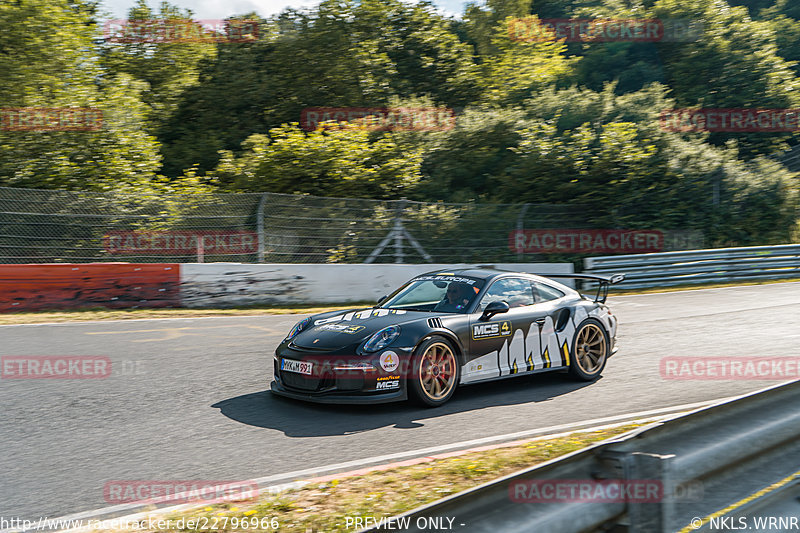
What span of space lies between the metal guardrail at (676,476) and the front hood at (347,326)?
346 cm

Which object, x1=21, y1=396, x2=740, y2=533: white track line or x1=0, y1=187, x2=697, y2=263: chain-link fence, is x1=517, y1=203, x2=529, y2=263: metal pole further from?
x1=21, y1=396, x2=740, y2=533: white track line

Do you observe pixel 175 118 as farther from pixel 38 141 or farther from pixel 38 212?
pixel 38 212

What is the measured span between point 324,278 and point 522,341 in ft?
27.3

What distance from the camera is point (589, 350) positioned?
797 cm

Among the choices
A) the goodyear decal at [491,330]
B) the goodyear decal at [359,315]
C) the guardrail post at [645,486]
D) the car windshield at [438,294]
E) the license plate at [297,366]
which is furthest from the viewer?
the car windshield at [438,294]

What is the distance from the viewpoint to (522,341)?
7391 millimetres

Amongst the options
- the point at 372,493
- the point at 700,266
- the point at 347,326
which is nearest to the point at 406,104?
the point at 700,266

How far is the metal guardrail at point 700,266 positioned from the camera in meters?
18.0

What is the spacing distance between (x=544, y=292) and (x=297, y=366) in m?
3.06

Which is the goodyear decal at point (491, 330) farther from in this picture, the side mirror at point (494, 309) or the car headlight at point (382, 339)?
the car headlight at point (382, 339)

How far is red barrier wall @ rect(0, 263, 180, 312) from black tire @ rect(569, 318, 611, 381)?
348 inches

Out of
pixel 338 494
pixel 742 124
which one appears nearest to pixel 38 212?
pixel 338 494

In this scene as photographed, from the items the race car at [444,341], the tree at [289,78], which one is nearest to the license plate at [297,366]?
the race car at [444,341]

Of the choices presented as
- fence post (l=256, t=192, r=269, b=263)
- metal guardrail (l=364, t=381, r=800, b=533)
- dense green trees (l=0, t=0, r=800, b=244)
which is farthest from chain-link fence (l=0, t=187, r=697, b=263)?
metal guardrail (l=364, t=381, r=800, b=533)
